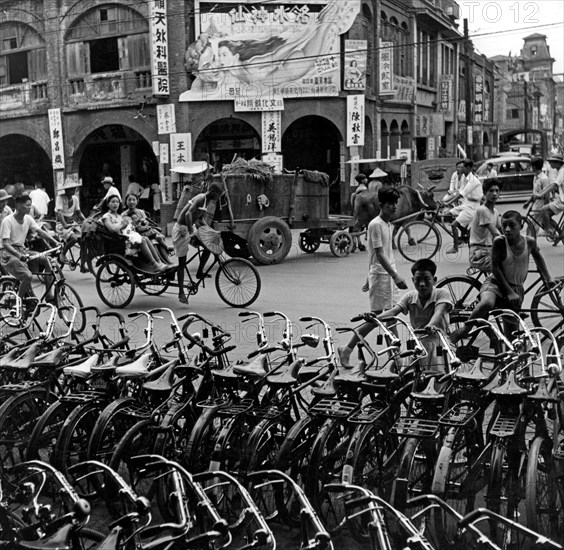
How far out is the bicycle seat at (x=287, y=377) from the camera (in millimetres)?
4637

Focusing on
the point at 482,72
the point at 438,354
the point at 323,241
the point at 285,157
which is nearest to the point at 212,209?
the point at 323,241

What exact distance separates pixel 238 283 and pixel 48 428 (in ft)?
19.0

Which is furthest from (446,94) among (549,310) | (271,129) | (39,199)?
(549,310)

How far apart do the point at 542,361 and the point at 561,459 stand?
0.71m

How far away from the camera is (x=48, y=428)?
4816 millimetres

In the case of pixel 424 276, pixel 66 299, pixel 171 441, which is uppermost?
pixel 424 276

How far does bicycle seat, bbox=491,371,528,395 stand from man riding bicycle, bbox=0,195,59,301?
6.54 m

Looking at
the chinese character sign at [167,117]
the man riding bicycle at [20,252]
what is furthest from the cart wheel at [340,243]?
the chinese character sign at [167,117]

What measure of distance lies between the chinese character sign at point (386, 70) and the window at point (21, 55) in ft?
32.1

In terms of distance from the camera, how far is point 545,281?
7188mm

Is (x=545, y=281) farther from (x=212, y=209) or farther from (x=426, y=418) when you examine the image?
(x=212, y=209)

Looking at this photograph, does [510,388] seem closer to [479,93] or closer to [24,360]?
[24,360]

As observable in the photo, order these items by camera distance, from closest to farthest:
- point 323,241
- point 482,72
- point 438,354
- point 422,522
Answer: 1. point 422,522
2. point 438,354
3. point 323,241
4. point 482,72

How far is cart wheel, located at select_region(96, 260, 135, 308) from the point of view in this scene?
10586 millimetres
